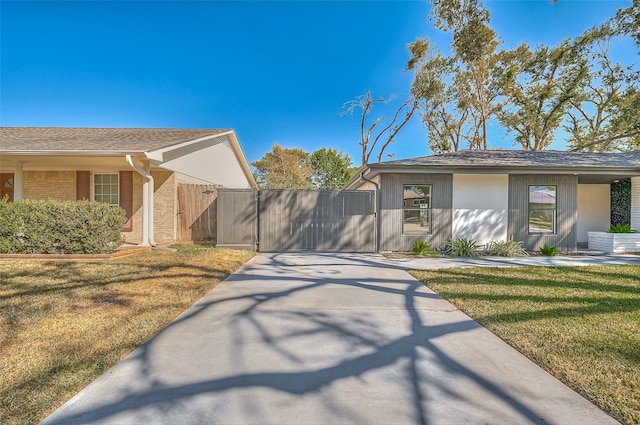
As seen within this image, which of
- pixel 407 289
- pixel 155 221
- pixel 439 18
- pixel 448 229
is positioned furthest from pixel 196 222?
pixel 439 18

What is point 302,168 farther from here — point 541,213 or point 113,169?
point 541,213

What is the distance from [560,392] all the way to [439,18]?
40.0 feet

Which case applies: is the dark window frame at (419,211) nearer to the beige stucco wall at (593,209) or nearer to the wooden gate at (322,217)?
the wooden gate at (322,217)

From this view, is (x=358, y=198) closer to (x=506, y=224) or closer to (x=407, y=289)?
(x=407, y=289)

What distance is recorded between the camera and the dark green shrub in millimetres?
9727

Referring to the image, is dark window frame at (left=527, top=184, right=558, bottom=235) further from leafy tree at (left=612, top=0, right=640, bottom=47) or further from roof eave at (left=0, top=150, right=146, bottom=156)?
roof eave at (left=0, top=150, right=146, bottom=156)

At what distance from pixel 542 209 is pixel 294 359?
33.7 ft

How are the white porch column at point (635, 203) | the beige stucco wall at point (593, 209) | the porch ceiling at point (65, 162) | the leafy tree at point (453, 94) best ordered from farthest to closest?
the leafy tree at point (453, 94) < the beige stucco wall at point (593, 209) < the white porch column at point (635, 203) < the porch ceiling at point (65, 162)

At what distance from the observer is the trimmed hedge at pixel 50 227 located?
702 centimetres

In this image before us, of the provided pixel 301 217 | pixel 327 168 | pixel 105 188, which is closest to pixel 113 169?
pixel 105 188

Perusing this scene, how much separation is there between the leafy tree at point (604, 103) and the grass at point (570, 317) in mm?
16095

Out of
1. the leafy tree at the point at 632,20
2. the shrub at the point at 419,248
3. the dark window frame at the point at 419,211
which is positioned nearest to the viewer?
the leafy tree at the point at 632,20

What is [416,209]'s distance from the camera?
9.27 meters

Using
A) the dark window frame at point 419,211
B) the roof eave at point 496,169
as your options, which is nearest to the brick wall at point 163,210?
the roof eave at point 496,169
